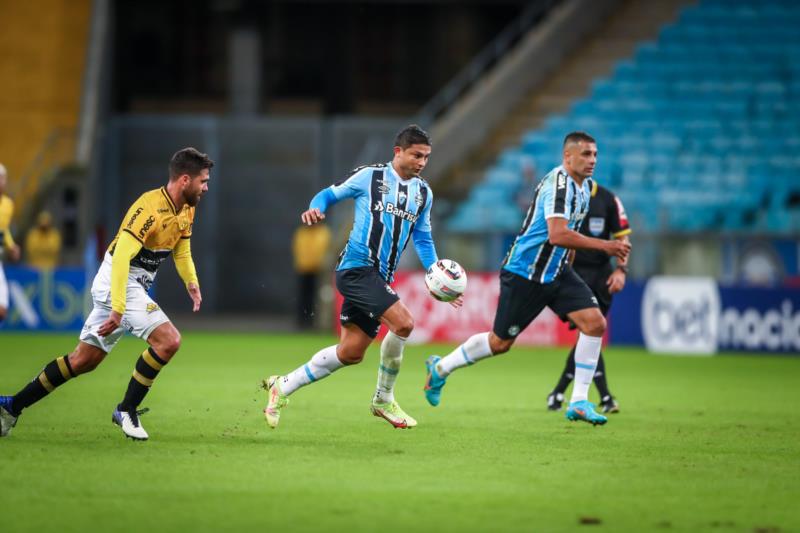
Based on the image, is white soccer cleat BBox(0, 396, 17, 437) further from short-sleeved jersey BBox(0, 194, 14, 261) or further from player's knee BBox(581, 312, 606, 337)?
player's knee BBox(581, 312, 606, 337)

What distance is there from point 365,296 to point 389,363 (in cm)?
68

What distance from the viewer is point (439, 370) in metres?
10.6

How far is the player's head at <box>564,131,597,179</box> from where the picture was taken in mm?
10094

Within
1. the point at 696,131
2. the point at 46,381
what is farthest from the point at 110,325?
the point at 696,131

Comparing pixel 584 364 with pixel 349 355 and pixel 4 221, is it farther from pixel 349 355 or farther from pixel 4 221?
pixel 4 221

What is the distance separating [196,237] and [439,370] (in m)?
19.1

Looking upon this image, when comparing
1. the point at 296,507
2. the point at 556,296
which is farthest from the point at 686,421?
the point at 296,507

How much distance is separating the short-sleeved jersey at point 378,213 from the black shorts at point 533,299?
4.41ft

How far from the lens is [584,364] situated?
406 inches

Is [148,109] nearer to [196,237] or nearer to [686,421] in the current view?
[196,237]

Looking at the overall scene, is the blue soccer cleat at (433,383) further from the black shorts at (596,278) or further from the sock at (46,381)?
the sock at (46,381)

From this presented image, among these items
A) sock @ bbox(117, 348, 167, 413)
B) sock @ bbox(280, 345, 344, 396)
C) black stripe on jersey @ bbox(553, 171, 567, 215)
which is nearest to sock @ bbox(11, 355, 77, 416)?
sock @ bbox(117, 348, 167, 413)

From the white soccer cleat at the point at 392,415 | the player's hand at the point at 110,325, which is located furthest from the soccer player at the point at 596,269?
the player's hand at the point at 110,325

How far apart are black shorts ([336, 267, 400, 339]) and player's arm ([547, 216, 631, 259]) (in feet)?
4.77
